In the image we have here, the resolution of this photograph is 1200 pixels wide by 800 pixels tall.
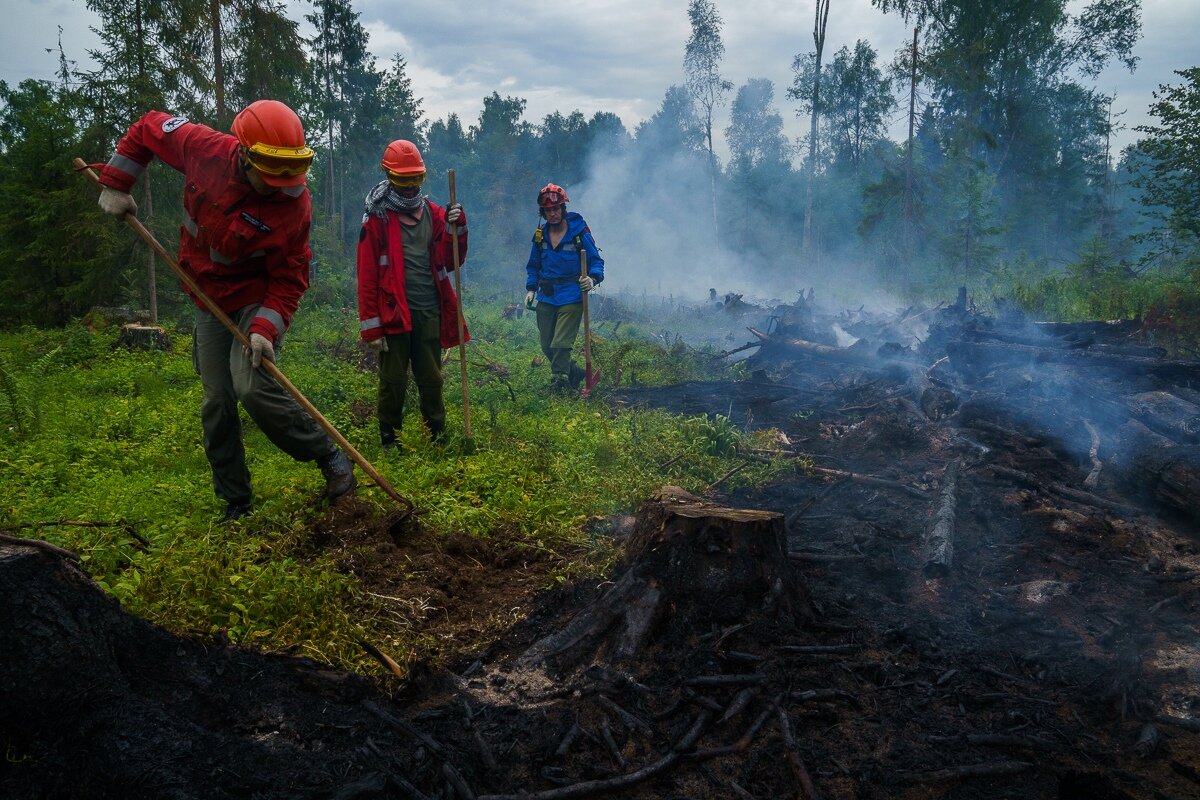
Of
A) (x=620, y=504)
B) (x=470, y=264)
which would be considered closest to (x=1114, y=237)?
(x=470, y=264)

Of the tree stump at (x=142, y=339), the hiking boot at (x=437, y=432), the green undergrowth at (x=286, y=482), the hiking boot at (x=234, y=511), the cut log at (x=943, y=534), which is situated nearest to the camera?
the green undergrowth at (x=286, y=482)

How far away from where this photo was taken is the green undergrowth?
11.1 ft

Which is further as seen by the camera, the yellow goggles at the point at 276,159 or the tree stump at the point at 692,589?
the yellow goggles at the point at 276,159

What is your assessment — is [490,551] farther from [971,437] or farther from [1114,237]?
[1114,237]

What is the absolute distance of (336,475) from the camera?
4.66 metres

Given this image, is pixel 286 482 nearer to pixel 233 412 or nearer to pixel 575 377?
pixel 233 412

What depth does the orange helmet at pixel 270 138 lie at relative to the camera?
393 cm

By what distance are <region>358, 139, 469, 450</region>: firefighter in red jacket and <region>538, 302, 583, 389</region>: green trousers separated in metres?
2.31

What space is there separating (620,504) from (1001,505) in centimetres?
294

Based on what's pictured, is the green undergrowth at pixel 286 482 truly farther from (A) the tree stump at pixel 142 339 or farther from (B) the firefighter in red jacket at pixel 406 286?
(A) the tree stump at pixel 142 339

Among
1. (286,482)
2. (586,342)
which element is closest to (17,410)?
(286,482)

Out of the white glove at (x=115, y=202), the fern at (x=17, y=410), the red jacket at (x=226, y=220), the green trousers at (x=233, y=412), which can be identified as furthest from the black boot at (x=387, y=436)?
the fern at (x=17, y=410)

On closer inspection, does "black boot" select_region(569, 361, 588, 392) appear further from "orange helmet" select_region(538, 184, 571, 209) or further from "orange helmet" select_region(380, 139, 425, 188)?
"orange helmet" select_region(380, 139, 425, 188)

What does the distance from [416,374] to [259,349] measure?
84.9 inches
